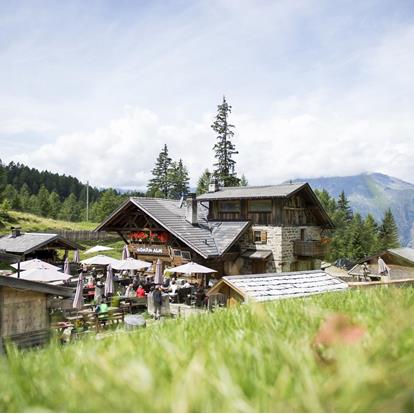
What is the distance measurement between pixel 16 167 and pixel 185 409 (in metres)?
154

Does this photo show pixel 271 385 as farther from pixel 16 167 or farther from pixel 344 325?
pixel 16 167

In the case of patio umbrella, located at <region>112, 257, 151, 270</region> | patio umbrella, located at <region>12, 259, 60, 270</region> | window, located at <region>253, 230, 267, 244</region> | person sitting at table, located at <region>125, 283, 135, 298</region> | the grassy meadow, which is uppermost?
the grassy meadow

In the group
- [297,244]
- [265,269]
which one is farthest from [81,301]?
[297,244]

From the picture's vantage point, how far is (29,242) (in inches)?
1368

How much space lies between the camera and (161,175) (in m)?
82.7

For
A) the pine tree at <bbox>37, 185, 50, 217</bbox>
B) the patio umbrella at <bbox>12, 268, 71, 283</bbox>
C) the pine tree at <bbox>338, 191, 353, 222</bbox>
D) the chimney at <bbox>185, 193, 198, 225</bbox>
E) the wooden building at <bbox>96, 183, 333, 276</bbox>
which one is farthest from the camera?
the pine tree at <bbox>338, 191, 353, 222</bbox>

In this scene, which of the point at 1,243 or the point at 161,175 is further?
the point at 161,175

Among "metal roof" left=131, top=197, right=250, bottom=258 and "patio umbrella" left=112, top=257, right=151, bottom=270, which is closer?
"patio umbrella" left=112, top=257, right=151, bottom=270

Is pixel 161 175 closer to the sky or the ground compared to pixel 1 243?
closer to the sky

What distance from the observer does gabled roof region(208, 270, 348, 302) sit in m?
10.3

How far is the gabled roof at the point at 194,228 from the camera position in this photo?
96.6ft

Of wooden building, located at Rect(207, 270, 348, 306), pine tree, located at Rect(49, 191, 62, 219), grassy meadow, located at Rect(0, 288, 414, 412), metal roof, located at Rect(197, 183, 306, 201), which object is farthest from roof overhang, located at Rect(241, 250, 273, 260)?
pine tree, located at Rect(49, 191, 62, 219)

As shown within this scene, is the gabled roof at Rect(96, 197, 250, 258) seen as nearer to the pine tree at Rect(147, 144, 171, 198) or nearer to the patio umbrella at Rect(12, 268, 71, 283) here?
the patio umbrella at Rect(12, 268, 71, 283)

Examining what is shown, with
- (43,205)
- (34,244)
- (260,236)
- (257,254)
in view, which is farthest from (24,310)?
(43,205)
